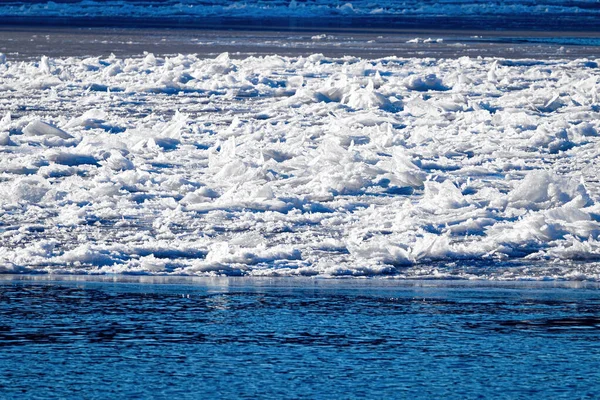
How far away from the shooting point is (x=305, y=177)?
37.2 feet

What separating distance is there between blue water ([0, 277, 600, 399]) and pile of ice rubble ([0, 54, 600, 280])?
0.80 metres

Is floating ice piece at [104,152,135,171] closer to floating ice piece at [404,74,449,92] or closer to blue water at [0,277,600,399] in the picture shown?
blue water at [0,277,600,399]

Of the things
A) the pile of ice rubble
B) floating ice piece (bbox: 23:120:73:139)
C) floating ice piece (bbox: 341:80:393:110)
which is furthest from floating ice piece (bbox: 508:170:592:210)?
floating ice piece (bbox: 341:80:393:110)

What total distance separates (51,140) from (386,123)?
401cm

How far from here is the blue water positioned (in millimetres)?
4887

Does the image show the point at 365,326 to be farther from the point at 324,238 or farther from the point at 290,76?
the point at 290,76

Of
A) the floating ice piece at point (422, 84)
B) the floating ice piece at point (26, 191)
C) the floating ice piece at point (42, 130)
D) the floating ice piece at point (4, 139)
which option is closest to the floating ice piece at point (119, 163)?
the floating ice piece at point (26, 191)

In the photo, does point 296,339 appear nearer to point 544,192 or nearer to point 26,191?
point 544,192

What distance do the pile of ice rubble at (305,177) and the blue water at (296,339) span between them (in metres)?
0.80

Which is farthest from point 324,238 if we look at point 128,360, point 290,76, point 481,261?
point 290,76

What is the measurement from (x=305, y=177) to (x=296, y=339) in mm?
5650

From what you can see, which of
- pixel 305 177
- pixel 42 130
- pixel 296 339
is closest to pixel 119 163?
pixel 305 177

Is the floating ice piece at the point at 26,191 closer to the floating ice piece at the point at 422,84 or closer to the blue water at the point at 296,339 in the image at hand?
the blue water at the point at 296,339

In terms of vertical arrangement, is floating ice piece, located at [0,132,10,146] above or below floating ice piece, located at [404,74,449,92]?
below
